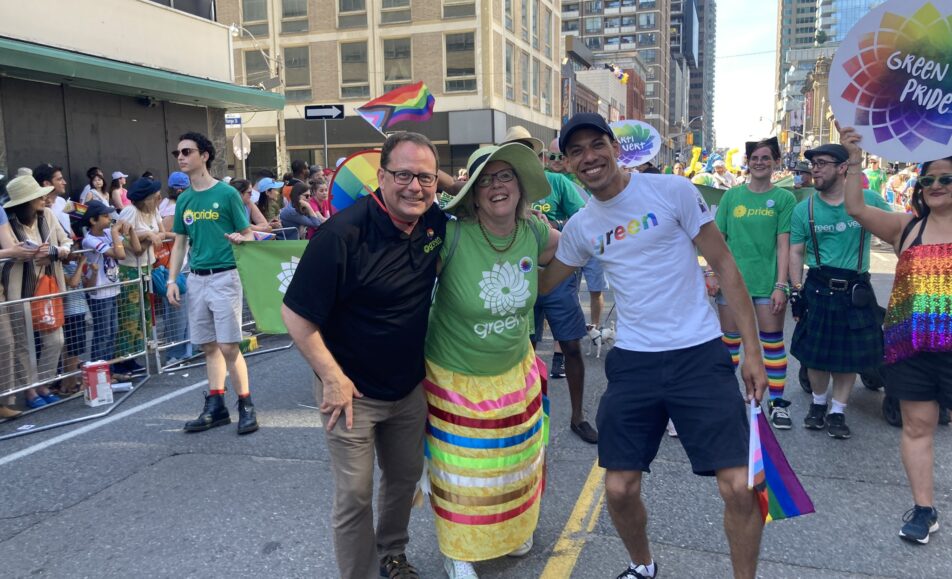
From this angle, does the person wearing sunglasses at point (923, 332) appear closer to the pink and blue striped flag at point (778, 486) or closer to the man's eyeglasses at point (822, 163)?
the pink and blue striped flag at point (778, 486)

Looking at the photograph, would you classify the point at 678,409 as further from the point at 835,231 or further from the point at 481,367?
the point at 835,231

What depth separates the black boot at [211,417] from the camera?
5.56 m

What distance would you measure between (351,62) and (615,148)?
34947 mm

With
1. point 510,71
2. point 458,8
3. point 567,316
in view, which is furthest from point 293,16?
point 567,316

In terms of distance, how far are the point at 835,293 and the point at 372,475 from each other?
3828mm

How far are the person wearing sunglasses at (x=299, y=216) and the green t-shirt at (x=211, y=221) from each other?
3.84m

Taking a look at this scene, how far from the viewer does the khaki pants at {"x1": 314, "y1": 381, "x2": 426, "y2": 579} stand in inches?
117

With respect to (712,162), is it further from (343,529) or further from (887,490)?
(343,529)

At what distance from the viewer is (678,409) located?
2.98 m

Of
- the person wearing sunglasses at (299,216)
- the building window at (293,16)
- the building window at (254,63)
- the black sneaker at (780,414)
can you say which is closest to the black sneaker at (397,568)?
the black sneaker at (780,414)

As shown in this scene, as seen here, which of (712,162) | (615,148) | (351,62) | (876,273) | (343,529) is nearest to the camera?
(343,529)

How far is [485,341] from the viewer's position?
3.25m

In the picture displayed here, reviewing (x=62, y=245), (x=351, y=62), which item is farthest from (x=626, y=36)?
(x=62, y=245)

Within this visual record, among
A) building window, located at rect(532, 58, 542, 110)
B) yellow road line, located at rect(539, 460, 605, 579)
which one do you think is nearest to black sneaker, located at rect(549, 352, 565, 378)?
yellow road line, located at rect(539, 460, 605, 579)
